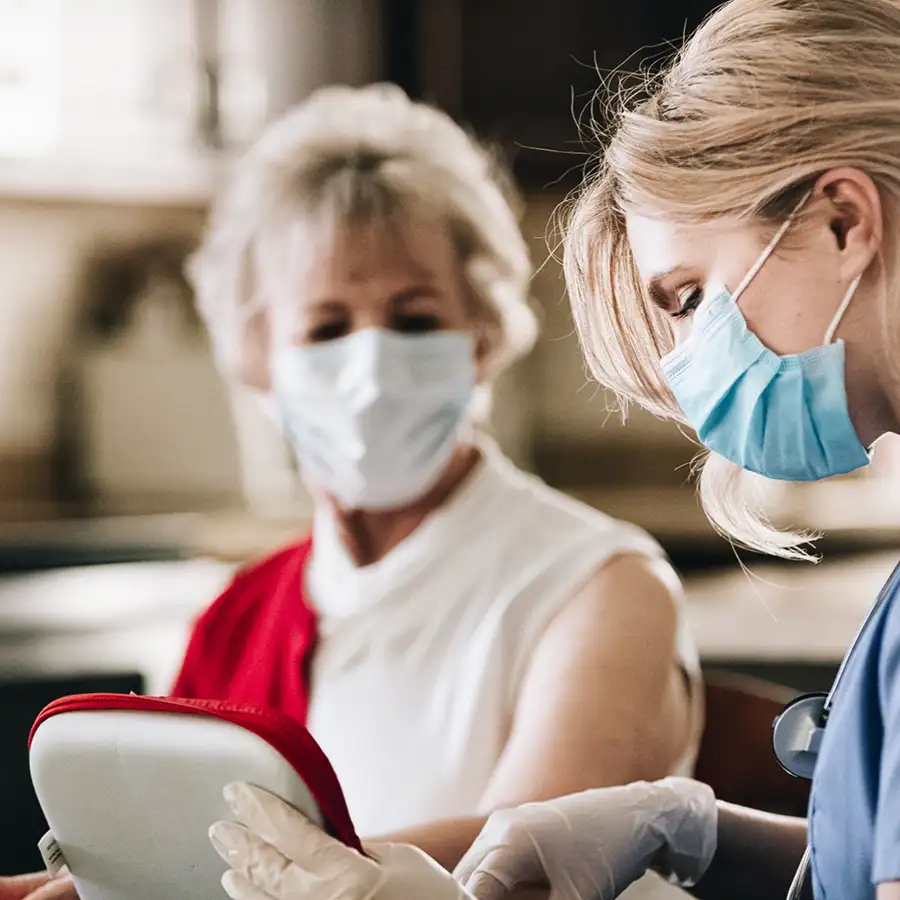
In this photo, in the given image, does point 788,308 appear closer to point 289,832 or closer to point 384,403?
point 289,832

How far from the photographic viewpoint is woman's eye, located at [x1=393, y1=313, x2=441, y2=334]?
1.55m

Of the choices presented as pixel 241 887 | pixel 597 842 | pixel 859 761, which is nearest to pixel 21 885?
pixel 241 887

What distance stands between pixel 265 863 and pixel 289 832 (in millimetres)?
32

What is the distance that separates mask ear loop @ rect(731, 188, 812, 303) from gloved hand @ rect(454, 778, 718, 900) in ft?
1.50

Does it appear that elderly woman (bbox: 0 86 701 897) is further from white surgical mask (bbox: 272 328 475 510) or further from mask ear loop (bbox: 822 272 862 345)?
mask ear loop (bbox: 822 272 862 345)

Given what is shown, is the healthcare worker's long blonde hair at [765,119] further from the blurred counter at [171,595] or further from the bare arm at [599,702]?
the blurred counter at [171,595]

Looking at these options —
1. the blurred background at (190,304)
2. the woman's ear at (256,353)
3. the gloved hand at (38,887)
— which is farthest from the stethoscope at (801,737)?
the blurred background at (190,304)

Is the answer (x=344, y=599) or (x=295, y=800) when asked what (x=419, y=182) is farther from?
(x=295, y=800)

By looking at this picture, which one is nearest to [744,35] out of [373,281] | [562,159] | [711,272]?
[711,272]

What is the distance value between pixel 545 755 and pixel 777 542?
0.32m

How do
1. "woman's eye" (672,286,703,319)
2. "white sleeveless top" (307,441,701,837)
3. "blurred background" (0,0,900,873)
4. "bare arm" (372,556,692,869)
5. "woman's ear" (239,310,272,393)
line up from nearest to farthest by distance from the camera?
"woman's eye" (672,286,703,319) < "bare arm" (372,556,692,869) < "white sleeveless top" (307,441,701,837) < "woman's ear" (239,310,272,393) < "blurred background" (0,0,900,873)

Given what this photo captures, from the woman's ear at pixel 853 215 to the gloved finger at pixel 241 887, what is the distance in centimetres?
56

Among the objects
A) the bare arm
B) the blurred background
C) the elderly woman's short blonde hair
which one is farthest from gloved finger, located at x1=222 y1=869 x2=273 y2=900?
the blurred background

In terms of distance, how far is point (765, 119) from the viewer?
868 mm
